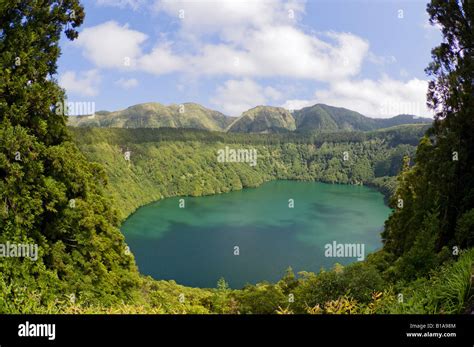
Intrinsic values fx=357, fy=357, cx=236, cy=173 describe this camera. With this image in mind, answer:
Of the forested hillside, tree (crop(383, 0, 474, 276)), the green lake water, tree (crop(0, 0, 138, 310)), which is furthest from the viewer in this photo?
the forested hillside

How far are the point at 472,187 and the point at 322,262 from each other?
171 ft

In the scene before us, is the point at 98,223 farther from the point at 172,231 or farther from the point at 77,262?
the point at 172,231

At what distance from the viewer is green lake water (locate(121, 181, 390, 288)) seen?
60188mm

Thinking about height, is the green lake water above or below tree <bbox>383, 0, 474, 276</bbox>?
below

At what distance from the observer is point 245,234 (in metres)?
85.0

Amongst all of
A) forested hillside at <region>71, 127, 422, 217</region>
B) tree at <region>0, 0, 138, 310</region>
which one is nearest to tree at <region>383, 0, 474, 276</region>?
tree at <region>0, 0, 138, 310</region>

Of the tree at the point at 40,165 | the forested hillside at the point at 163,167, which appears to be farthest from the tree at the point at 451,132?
the forested hillside at the point at 163,167

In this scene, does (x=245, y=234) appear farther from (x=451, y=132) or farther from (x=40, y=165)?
(x=40, y=165)

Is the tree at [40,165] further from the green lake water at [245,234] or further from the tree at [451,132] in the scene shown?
the green lake water at [245,234]

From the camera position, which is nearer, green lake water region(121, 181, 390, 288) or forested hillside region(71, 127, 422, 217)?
green lake water region(121, 181, 390, 288)

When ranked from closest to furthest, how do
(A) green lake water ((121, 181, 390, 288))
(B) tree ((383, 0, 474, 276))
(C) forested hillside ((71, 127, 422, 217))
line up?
(B) tree ((383, 0, 474, 276)) < (A) green lake water ((121, 181, 390, 288)) < (C) forested hillside ((71, 127, 422, 217))

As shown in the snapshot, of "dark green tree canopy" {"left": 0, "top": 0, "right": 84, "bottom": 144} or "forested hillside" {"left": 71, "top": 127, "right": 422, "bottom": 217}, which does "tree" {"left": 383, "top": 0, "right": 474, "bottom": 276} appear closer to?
"dark green tree canopy" {"left": 0, "top": 0, "right": 84, "bottom": 144}

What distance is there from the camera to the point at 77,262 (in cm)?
1402
